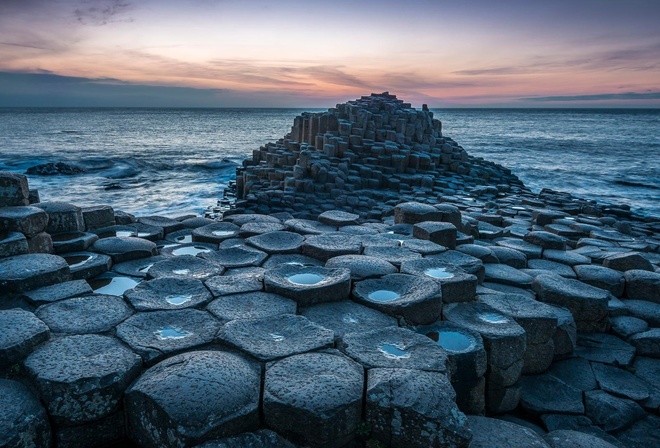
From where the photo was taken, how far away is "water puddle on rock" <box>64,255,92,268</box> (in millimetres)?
4363

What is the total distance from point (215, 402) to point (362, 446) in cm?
86

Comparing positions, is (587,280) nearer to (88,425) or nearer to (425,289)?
(425,289)

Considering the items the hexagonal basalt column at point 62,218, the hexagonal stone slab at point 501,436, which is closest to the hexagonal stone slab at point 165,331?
the hexagonal stone slab at point 501,436

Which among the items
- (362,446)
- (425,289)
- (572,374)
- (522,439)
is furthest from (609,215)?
(362,446)

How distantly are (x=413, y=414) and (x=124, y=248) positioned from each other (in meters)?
3.65

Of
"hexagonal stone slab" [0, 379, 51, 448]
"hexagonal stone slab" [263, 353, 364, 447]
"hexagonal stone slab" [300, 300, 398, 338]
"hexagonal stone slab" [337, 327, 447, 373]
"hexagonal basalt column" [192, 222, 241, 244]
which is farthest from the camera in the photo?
"hexagonal basalt column" [192, 222, 241, 244]

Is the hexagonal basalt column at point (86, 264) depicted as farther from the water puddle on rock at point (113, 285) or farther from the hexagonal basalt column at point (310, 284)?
the hexagonal basalt column at point (310, 284)

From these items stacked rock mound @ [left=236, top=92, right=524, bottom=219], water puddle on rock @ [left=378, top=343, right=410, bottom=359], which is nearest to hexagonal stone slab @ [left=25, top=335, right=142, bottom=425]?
water puddle on rock @ [left=378, top=343, right=410, bottom=359]

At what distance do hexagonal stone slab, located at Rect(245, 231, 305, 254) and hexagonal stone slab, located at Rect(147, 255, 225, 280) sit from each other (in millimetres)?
699

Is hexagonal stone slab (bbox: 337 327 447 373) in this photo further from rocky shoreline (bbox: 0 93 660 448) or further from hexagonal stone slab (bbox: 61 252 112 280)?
hexagonal stone slab (bbox: 61 252 112 280)

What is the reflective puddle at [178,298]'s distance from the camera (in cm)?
359

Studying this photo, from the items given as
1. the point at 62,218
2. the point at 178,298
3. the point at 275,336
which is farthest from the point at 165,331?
the point at 62,218

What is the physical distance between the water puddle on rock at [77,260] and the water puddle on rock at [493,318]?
3.79 m

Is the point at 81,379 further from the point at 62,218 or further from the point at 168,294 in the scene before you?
the point at 62,218
